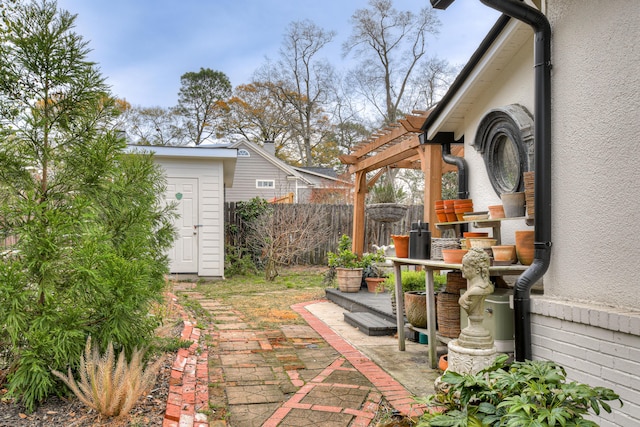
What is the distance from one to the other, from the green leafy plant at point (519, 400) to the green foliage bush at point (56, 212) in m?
1.93

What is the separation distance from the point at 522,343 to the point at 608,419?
67 centimetres

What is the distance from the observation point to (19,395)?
2.78 meters

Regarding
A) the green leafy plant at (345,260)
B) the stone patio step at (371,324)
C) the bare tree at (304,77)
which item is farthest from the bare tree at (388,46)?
the stone patio step at (371,324)

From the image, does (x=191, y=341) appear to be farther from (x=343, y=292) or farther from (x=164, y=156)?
(x=164, y=156)

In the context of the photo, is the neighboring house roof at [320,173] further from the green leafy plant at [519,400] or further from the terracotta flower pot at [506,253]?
the green leafy plant at [519,400]

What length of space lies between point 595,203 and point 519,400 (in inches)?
50.2

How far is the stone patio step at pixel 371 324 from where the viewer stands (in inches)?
211

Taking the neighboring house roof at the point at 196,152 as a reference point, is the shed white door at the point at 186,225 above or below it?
below

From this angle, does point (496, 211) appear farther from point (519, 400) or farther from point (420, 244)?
point (519, 400)

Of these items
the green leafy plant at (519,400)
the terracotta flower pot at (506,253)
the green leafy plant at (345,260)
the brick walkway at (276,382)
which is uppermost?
the terracotta flower pot at (506,253)

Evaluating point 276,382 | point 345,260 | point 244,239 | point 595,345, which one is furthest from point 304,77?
point 595,345

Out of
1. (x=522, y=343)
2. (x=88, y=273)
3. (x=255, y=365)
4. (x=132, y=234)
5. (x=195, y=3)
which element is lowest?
(x=255, y=365)

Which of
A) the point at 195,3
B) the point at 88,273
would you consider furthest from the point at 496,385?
the point at 195,3

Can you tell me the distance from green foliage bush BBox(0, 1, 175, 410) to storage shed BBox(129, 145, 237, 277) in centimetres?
673
